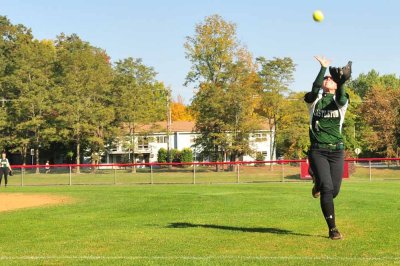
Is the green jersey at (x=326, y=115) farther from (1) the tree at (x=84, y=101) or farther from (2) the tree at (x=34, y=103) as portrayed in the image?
(2) the tree at (x=34, y=103)

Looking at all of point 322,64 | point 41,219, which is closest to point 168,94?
point 41,219

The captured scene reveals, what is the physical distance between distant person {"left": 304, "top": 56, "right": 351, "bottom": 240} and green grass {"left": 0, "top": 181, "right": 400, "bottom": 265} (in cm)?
63

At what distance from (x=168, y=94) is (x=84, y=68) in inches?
441

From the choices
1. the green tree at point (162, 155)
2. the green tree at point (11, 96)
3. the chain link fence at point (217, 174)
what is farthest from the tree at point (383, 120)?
the green tree at point (11, 96)

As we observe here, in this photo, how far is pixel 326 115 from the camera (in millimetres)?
7465

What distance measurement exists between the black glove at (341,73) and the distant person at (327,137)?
0.7 inches

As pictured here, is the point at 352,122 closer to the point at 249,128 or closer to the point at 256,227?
the point at 249,128

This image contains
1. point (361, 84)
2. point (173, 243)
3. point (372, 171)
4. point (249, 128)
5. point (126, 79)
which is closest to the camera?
point (173, 243)

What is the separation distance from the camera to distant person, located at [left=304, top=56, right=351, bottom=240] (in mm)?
7336

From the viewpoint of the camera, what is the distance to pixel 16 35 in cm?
7525

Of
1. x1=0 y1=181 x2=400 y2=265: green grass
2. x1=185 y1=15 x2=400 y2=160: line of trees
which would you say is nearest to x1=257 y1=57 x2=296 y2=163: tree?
x1=185 y1=15 x2=400 y2=160: line of trees

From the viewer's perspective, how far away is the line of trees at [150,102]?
4978 centimetres

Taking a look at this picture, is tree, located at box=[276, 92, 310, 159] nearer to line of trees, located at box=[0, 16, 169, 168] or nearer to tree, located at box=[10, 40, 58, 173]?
line of trees, located at box=[0, 16, 169, 168]

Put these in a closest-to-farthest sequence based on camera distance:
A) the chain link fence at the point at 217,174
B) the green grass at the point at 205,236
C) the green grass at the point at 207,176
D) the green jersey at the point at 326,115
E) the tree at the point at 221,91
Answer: the green grass at the point at 205,236
the green jersey at the point at 326,115
the chain link fence at the point at 217,174
the green grass at the point at 207,176
the tree at the point at 221,91
